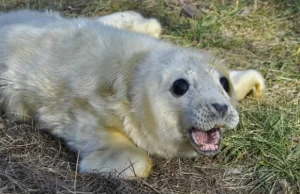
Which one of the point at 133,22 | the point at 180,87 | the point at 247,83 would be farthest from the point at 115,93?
the point at 133,22

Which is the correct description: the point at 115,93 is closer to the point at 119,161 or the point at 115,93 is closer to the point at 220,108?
the point at 119,161

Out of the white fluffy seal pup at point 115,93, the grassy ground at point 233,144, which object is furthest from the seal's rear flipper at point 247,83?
the white fluffy seal pup at point 115,93

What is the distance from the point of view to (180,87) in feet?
11.6

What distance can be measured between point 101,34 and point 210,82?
0.86 meters

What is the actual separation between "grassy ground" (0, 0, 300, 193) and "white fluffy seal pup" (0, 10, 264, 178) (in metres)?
0.11

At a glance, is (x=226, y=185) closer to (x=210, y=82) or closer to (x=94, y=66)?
(x=210, y=82)

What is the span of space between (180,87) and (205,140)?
1.02ft

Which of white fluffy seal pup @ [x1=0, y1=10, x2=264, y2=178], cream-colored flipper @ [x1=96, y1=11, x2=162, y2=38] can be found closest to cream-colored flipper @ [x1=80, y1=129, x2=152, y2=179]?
white fluffy seal pup @ [x1=0, y1=10, x2=264, y2=178]

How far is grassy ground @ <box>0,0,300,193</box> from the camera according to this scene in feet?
11.4

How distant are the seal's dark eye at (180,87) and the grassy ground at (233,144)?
0.45 m

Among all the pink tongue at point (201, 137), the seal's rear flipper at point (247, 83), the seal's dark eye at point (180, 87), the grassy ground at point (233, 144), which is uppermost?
the seal's dark eye at point (180, 87)

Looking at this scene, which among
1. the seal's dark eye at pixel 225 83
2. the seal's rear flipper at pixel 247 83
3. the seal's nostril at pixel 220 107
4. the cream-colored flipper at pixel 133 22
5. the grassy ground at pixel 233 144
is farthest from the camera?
the cream-colored flipper at pixel 133 22

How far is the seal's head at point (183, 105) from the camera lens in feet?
11.2

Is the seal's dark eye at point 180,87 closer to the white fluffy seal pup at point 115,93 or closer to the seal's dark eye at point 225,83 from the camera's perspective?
the white fluffy seal pup at point 115,93
